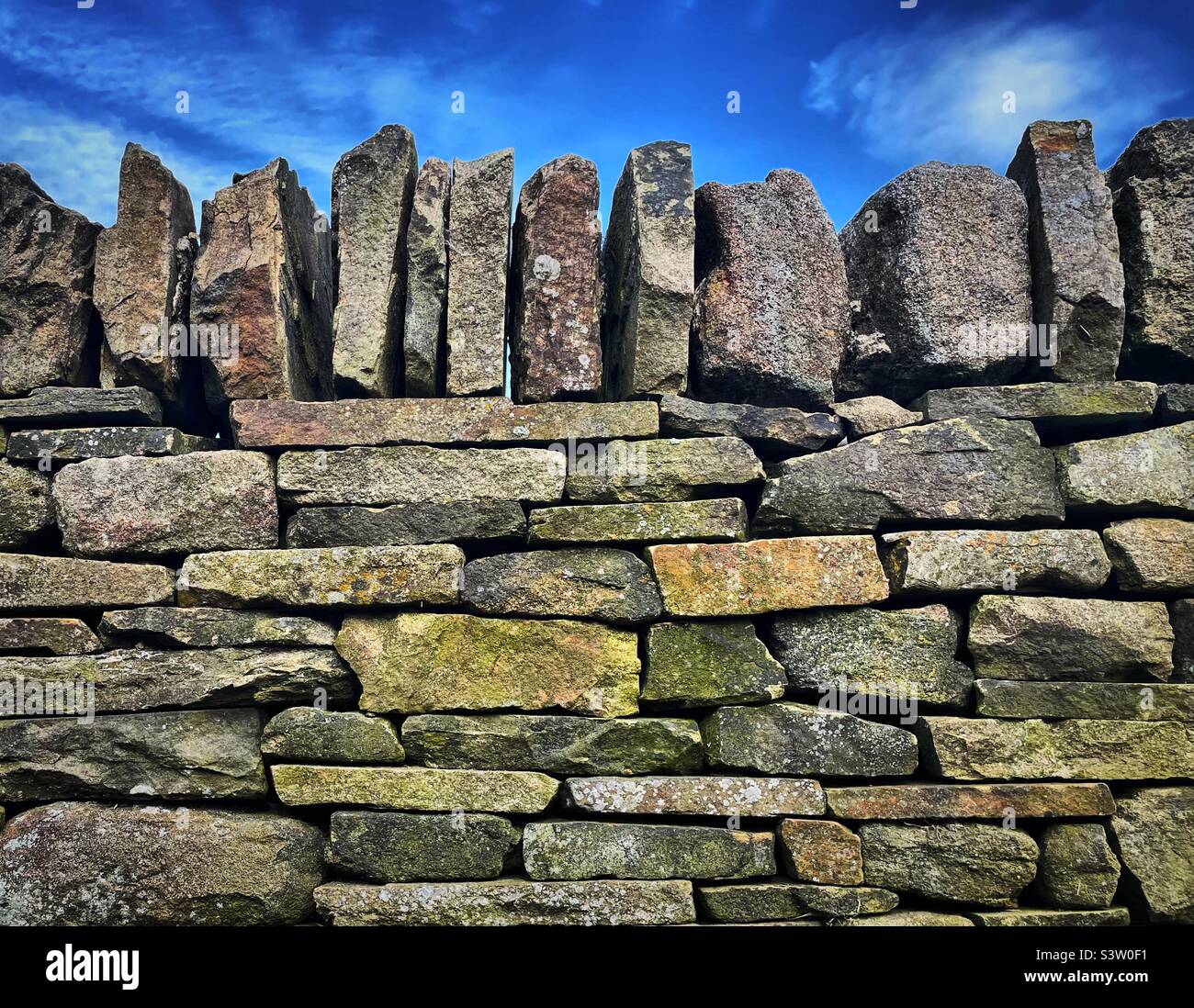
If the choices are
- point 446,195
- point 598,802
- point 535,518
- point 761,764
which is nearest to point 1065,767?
point 761,764

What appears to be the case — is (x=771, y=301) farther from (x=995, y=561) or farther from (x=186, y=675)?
(x=186, y=675)

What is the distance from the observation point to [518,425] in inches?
154

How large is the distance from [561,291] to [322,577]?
1.67m

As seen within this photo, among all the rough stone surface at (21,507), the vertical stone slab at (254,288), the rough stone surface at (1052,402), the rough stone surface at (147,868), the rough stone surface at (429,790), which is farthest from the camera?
the rough stone surface at (1052,402)

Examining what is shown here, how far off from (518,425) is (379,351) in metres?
0.72

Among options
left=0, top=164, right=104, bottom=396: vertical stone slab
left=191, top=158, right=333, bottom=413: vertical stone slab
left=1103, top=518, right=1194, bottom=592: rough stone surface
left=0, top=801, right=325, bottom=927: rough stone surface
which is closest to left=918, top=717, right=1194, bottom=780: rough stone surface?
left=1103, top=518, right=1194, bottom=592: rough stone surface

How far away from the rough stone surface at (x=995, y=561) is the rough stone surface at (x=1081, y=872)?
1080 mm

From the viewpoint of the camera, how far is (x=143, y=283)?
4031mm

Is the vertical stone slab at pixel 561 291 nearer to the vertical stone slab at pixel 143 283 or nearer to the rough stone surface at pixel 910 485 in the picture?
the rough stone surface at pixel 910 485

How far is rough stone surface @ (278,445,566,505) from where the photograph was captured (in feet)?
12.6

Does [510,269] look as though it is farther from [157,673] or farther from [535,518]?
[157,673]

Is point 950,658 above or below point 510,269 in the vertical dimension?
below

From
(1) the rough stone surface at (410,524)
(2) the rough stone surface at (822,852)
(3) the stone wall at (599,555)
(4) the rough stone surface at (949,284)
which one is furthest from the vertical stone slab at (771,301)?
(2) the rough stone surface at (822,852)

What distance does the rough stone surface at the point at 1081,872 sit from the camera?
144 inches
